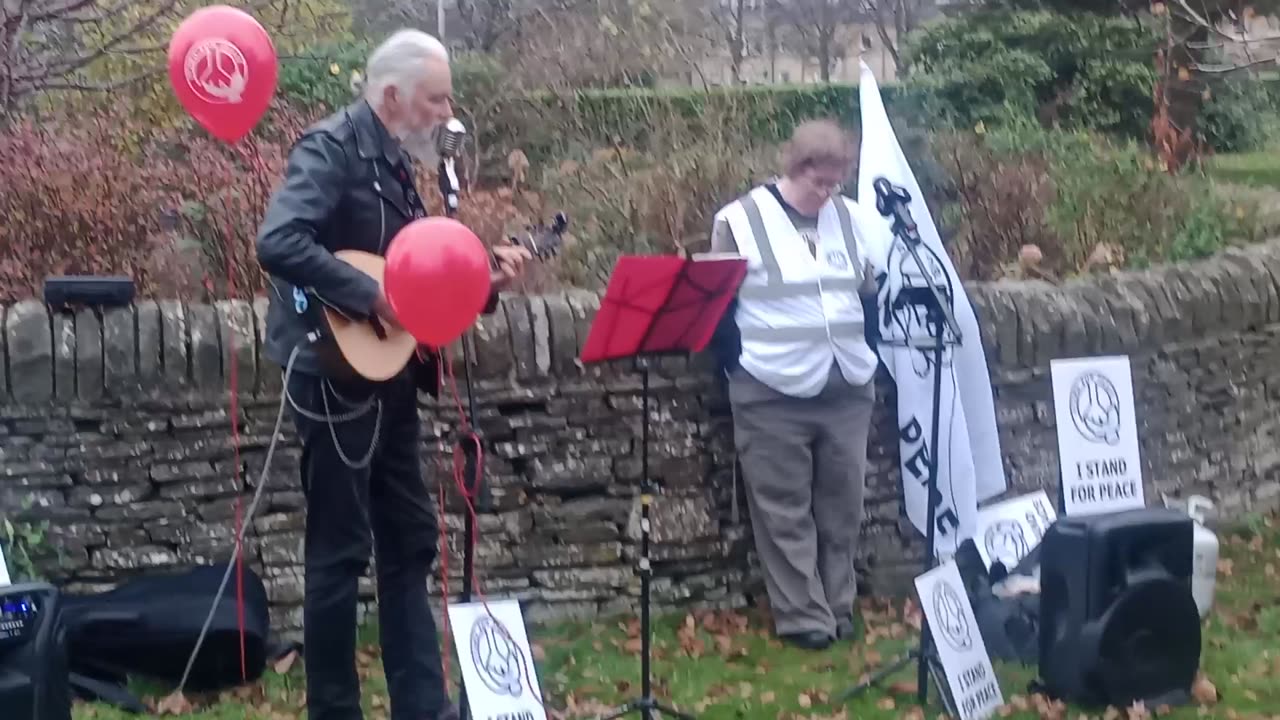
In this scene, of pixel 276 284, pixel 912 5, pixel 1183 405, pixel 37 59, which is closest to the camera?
pixel 276 284

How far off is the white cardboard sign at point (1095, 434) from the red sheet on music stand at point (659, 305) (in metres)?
1.45

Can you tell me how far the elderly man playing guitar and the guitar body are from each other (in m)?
0.03

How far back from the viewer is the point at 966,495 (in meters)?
5.33

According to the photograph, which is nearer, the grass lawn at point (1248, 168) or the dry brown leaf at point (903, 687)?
the dry brown leaf at point (903, 687)

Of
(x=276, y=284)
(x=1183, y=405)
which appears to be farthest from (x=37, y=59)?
(x=1183, y=405)

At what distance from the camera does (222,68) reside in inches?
185

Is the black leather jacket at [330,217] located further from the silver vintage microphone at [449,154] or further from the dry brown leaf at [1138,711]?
the dry brown leaf at [1138,711]

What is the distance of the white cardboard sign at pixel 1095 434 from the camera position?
5227 millimetres

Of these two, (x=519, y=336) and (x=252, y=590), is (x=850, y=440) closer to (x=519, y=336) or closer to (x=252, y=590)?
(x=519, y=336)

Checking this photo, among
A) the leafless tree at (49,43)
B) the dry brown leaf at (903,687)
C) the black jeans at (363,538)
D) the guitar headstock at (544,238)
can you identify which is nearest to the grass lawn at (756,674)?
the dry brown leaf at (903,687)

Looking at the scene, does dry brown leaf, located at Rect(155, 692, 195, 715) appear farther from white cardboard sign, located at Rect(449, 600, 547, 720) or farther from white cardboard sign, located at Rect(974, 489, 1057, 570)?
white cardboard sign, located at Rect(974, 489, 1057, 570)

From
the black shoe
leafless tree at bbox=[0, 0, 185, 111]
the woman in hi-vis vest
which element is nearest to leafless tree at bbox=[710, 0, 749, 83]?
leafless tree at bbox=[0, 0, 185, 111]

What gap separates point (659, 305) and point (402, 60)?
106 cm

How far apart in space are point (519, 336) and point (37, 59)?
13.6 feet
